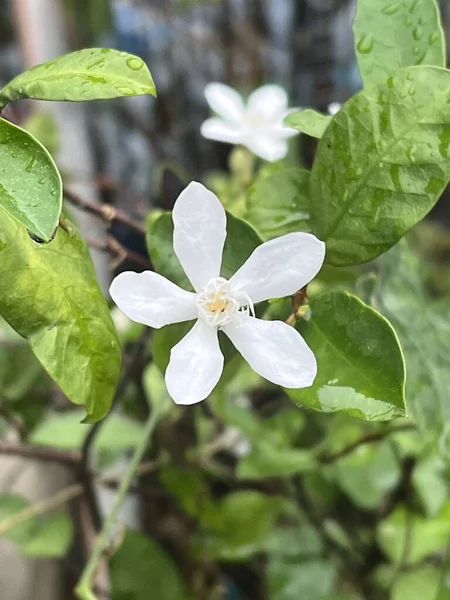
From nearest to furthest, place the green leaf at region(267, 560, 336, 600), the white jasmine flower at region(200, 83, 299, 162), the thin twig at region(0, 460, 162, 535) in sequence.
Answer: the white jasmine flower at region(200, 83, 299, 162)
the thin twig at region(0, 460, 162, 535)
the green leaf at region(267, 560, 336, 600)

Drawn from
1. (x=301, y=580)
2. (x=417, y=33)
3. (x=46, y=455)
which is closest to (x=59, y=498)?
(x=46, y=455)

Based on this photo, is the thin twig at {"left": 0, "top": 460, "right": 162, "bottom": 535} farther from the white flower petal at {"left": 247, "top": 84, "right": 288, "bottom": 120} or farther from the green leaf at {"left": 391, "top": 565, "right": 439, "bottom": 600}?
the white flower petal at {"left": 247, "top": 84, "right": 288, "bottom": 120}

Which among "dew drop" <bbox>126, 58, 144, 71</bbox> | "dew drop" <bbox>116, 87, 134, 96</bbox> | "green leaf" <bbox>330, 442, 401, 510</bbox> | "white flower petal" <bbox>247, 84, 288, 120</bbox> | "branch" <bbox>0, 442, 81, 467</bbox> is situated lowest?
"green leaf" <bbox>330, 442, 401, 510</bbox>

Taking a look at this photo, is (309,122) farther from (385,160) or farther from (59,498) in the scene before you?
(59,498)

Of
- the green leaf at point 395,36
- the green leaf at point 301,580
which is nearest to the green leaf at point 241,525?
the green leaf at point 301,580

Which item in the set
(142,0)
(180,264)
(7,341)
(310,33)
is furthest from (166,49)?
(180,264)

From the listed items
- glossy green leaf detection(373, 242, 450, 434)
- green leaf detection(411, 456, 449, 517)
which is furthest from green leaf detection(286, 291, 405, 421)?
green leaf detection(411, 456, 449, 517)
